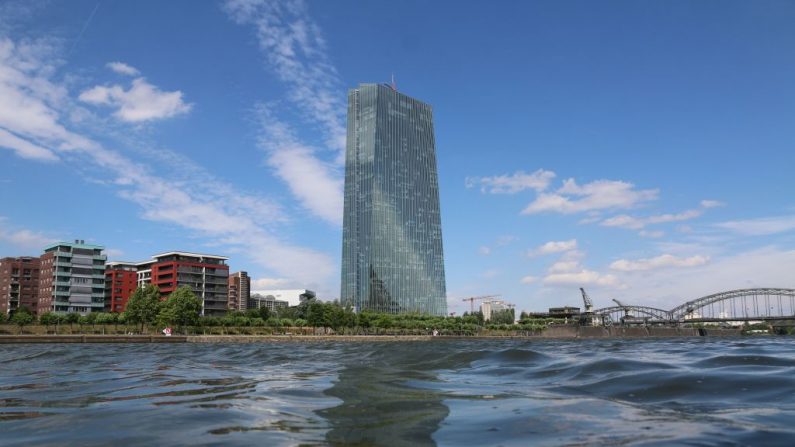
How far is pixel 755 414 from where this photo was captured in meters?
8.05

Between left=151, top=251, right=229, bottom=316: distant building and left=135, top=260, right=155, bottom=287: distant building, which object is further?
left=135, top=260, right=155, bottom=287: distant building

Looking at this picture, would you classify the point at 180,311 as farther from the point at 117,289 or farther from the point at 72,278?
the point at 117,289

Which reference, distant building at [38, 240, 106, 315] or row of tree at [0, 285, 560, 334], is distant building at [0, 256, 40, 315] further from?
row of tree at [0, 285, 560, 334]

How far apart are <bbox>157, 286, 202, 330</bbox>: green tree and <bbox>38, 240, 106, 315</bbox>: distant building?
192ft

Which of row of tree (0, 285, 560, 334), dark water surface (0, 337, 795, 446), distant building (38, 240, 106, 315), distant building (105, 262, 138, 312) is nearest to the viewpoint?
dark water surface (0, 337, 795, 446)

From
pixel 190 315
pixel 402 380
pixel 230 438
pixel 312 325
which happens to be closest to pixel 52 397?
pixel 230 438

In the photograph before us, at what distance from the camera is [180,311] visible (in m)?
113

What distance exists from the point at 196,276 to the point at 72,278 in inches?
1391

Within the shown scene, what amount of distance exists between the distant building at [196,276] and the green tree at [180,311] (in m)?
66.8

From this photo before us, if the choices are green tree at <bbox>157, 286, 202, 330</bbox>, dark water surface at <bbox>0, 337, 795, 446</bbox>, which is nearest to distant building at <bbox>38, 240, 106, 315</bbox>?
green tree at <bbox>157, 286, 202, 330</bbox>

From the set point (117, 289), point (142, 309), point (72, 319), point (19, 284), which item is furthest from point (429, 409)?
point (117, 289)

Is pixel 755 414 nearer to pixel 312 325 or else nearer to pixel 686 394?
pixel 686 394

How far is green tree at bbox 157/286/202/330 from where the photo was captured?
112 m

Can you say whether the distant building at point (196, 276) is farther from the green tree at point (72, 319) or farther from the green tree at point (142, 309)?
the green tree at point (142, 309)
